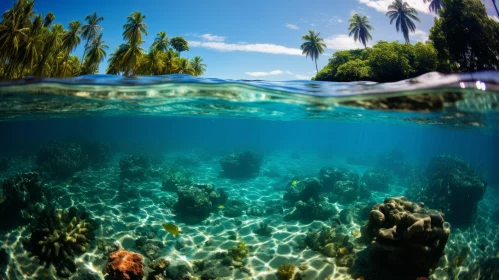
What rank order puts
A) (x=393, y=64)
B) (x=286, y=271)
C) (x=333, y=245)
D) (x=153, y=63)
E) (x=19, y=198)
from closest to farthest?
1. (x=286, y=271)
2. (x=333, y=245)
3. (x=19, y=198)
4. (x=393, y=64)
5. (x=153, y=63)

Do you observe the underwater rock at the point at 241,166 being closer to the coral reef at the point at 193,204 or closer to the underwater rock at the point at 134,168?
the underwater rock at the point at 134,168

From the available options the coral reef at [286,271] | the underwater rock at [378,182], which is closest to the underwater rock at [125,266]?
the coral reef at [286,271]

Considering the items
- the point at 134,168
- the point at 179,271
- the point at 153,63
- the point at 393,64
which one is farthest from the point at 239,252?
the point at 153,63

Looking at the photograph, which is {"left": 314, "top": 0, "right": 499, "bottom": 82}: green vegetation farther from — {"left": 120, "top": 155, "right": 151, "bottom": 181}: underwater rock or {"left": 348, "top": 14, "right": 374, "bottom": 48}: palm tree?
{"left": 348, "top": 14, "right": 374, "bottom": 48}: palm tree

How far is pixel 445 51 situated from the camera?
18281 mm

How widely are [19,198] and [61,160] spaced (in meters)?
8.46

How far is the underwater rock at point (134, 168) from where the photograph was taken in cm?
1981

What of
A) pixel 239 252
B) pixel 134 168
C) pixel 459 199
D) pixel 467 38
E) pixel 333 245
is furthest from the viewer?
pixel 134 168

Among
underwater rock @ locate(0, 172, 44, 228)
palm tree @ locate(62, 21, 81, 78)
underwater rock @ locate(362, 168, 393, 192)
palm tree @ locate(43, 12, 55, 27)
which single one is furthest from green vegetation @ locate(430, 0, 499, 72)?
palm tree @ locate(43, 12, 55, 27)

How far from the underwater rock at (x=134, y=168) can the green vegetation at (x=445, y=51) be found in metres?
17.7

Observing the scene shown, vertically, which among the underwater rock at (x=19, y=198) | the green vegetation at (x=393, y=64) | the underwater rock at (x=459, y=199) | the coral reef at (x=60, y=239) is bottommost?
the underwater rock at (x=459, y=199)

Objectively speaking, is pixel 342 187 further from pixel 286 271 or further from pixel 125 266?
pixel 125 266

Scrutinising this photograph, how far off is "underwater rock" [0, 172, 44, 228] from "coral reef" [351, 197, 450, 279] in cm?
1407

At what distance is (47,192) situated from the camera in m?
13.8
